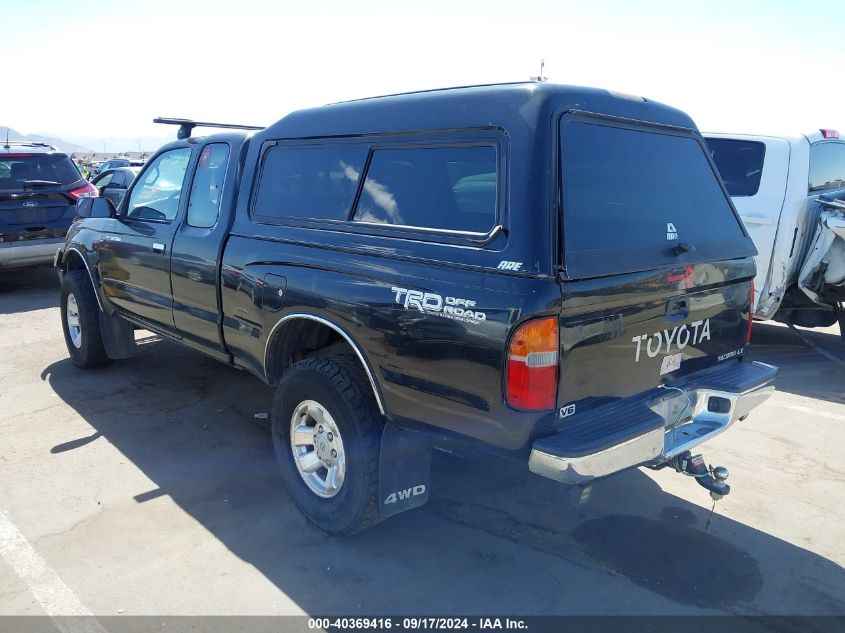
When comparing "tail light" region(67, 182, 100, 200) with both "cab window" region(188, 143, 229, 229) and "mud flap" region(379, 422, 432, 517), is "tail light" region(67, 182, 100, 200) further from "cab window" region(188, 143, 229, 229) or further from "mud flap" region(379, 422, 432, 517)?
"mud flap" region(379, 422, 432, 517)

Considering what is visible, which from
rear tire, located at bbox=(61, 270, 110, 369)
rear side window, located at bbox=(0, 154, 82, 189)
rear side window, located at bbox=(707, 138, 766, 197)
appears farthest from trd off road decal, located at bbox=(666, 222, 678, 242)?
rear side window, located at bbox=(0, 154, 82, 189)

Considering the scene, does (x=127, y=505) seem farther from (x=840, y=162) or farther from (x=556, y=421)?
(x=840, y=162)

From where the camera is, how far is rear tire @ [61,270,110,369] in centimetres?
588

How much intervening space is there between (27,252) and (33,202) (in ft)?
2.28

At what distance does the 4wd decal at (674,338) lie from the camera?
10.1 ft

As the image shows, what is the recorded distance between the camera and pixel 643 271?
3.00 m

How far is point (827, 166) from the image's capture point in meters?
6.69

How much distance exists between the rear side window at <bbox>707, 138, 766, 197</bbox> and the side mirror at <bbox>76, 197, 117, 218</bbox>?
543 cm

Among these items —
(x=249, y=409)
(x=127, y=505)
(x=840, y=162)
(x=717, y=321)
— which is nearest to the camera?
(x=717, y=321)

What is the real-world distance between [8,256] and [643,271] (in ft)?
29.4

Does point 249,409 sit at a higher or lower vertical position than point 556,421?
lower

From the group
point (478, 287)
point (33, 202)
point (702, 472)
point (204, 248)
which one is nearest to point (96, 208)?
point (204, 248)

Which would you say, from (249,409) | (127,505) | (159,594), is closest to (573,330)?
(159,594)

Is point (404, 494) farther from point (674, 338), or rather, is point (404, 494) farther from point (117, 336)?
point (117, 336)
